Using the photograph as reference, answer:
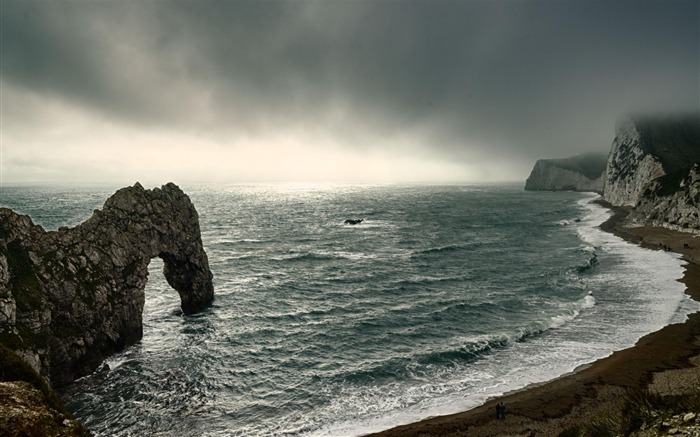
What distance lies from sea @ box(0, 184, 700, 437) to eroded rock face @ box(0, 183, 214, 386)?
2.47 metres

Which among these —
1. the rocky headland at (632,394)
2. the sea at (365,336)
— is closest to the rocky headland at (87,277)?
the sea at (365,336)

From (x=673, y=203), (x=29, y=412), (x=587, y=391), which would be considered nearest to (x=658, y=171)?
(x=673, y=203)

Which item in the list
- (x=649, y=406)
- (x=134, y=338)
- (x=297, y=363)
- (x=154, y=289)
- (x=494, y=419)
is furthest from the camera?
(x=154, y=289)

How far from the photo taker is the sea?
84.4ft

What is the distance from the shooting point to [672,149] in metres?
140

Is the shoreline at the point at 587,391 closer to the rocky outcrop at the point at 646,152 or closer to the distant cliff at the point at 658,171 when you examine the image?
the distant cliff at the point at 658,171

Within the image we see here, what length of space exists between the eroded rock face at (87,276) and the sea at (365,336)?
2.47 metres

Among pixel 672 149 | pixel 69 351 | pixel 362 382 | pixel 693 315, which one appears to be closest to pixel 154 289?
pixel 69 351

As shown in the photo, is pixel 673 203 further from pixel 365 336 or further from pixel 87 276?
pixel 87 276

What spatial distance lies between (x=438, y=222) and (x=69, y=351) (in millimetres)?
106970

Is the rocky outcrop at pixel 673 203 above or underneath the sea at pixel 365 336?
above

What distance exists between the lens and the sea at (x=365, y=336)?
25734 mm

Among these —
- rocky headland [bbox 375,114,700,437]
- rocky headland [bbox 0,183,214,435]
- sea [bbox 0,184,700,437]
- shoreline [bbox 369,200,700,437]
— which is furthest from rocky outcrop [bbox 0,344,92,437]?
shoreline [bbox 369,200,700,437]

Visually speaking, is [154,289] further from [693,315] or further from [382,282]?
[693,315]
